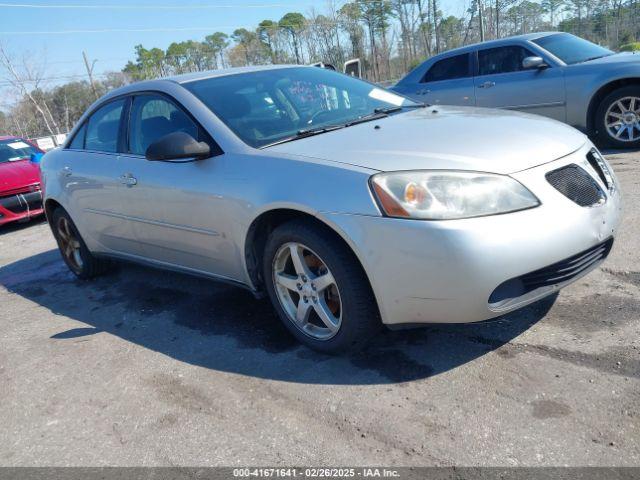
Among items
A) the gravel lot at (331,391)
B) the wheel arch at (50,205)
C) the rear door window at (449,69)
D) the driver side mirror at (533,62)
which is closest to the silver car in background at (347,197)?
the gravel lot at (331,391)

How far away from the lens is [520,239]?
2.49 meters

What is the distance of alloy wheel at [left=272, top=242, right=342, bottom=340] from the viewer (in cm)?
303

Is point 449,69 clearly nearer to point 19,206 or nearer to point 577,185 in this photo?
point 577,185

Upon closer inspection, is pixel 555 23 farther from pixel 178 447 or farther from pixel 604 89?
pixel 178 447

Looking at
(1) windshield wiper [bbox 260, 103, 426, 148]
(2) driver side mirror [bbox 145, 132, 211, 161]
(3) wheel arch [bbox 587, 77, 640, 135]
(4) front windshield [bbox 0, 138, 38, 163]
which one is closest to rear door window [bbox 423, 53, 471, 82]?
(3) wheel arch [bbox 587, 77, 640, 135]

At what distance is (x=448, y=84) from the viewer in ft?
28.0

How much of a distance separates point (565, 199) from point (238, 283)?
190cm

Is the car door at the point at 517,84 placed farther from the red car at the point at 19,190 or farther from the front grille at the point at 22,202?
the front grille at the point at 22,202

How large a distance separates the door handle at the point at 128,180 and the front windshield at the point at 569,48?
5.94 metres

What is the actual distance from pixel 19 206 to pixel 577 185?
799 centimetres

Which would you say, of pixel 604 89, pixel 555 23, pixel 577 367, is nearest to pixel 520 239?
pixel 577 367

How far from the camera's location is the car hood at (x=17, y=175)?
8.42m

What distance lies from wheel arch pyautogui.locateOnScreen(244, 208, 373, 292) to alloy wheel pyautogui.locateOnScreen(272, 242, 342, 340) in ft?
0.50

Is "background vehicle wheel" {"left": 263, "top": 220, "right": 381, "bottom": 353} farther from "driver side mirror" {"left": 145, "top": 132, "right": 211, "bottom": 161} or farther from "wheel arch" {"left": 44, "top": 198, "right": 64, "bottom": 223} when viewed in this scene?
"wheel arch" {"left": 44, "top": 198, "right": 64, "bottom": 223}
